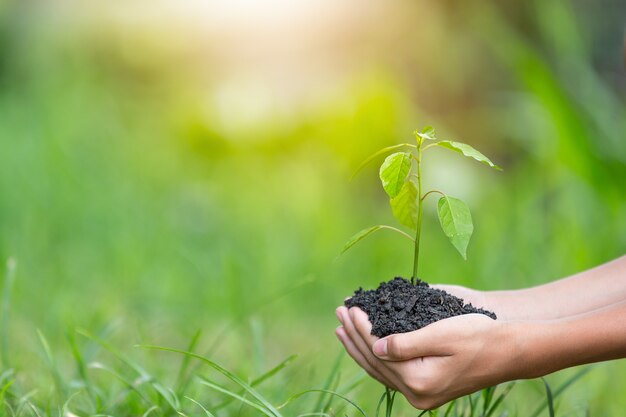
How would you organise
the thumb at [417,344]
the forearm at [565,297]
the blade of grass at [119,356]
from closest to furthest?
1. the thumb at [417,344]
2. the forearm at [565,297]
3. the blade of grass at [119,356]

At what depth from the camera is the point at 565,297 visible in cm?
125

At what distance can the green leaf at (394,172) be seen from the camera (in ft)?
3.50

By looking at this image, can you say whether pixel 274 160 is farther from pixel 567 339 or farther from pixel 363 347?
pixel 567 339

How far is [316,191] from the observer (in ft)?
10.7

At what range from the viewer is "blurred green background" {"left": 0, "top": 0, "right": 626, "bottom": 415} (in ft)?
7.80

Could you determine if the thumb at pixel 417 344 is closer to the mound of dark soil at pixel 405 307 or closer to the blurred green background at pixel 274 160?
the mound of dark soil at pixel 405 307

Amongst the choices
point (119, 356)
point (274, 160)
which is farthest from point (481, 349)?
point (274, 160)

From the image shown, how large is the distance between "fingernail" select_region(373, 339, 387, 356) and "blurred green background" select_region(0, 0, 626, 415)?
55 centimetres

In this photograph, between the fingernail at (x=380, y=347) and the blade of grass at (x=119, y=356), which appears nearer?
the fingernail at (x=380, y=347)

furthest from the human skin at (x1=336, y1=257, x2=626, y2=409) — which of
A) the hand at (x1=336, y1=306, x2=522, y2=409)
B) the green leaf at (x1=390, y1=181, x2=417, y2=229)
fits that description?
the green leaf at (x1=390, y1=181, x2=417, y2=229)

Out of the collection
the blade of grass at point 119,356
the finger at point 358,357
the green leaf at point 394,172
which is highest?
the green leaf at point 394,172

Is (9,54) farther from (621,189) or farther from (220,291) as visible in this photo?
(621,189)

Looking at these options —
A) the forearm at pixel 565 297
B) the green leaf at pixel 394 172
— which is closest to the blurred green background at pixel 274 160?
the forearm at pixel 565 297

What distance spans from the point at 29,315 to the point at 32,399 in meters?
0.83
